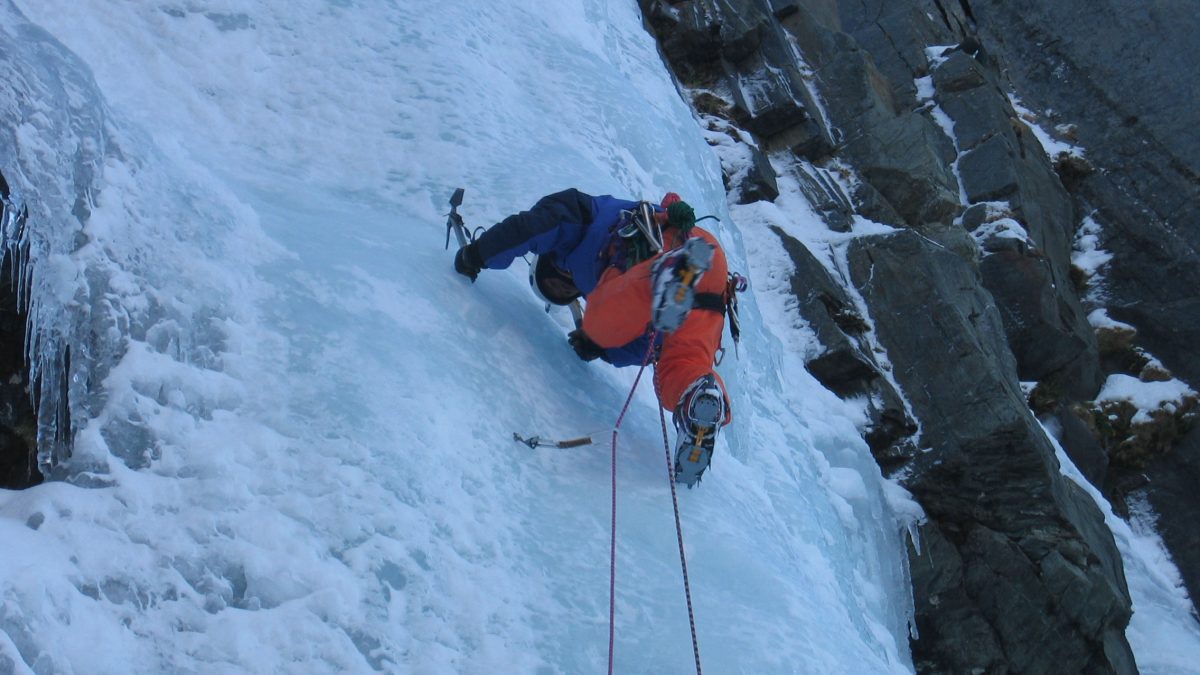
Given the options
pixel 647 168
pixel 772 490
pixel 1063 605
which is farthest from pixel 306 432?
pixel 1063 605

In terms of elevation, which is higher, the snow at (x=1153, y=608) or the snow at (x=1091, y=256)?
the snow at (x=1091, y=256)

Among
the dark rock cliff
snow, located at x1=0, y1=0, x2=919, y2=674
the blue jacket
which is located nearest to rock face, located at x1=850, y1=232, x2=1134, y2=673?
the dark rock cliff

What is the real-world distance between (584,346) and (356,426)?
1.46 meters

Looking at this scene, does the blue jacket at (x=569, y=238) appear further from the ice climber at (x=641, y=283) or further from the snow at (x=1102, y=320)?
the snow at (x=1102, y=320)

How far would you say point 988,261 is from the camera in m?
10.2

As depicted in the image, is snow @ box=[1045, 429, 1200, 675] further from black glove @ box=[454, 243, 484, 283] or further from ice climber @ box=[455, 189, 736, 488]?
black glove @ box=[454, 243, 484, 283]

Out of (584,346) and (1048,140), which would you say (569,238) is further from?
(1048,140)

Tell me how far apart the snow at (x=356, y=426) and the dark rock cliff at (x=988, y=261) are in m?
1.50

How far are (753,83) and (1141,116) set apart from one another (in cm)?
788

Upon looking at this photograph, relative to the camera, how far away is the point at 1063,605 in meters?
6.80

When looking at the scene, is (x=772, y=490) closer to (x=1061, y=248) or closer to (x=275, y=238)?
(x=275, y=238)

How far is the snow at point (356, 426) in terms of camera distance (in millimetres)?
2262

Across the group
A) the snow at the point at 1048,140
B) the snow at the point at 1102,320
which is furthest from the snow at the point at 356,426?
the snow at the point at 1048,140

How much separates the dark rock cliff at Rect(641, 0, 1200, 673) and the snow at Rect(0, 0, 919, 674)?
1497 millimetres
